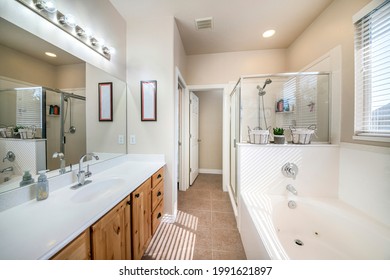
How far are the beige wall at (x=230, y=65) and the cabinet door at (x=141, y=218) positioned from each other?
7.47 ft

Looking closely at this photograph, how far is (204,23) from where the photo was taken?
1.91 meters

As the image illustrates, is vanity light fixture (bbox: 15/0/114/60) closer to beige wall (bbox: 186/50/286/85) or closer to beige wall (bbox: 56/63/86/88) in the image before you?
beige wall (bbox: 56/63/86/88)

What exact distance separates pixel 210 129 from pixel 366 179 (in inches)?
117

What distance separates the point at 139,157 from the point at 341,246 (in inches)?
88.7

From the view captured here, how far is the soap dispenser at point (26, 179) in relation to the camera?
0.84 meters

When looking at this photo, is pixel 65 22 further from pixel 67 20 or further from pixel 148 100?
pixel 148 100

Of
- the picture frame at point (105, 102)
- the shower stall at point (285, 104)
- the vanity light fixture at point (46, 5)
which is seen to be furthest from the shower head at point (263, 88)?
the vanity light fixture at point (46, 5)

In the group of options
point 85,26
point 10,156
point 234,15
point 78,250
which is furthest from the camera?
point 234,15

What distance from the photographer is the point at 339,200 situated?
56.7 inches

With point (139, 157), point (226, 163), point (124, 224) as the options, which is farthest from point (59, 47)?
point (226, 163)

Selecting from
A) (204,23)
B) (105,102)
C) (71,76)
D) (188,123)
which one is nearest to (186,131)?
(188,123)

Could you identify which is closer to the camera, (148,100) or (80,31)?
(80,31)

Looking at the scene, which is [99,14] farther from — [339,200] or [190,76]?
[339,200]

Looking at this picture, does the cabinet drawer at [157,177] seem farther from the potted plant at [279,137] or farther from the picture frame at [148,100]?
the potted plant at [279,137]
